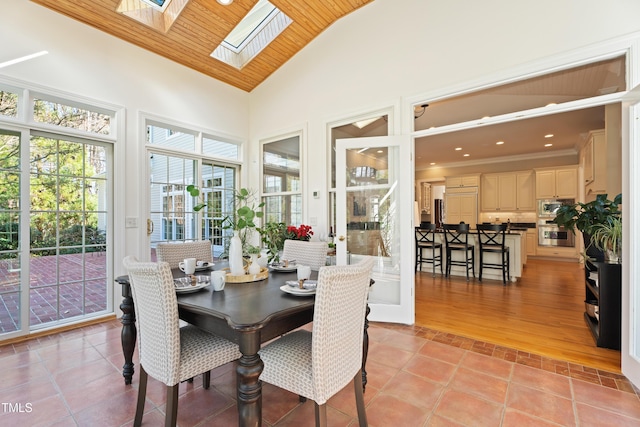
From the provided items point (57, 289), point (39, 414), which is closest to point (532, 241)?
point (39, 414)

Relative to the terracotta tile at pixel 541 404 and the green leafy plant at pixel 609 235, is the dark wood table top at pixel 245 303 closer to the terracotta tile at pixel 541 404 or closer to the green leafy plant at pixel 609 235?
the terracotta tile at pixel 541 404

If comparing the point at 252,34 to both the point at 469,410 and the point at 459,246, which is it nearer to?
the point at 469,410

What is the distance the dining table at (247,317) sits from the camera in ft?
4.12

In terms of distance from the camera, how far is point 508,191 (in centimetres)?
799

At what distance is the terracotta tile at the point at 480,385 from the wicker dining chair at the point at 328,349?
0.90 metres

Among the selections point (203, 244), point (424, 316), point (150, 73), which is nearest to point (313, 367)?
point (203, 244)

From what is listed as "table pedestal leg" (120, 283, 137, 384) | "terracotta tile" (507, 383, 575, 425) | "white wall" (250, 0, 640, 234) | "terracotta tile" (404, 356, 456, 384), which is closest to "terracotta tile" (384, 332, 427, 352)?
"terracotta tile" (404, 356, 456, 384)

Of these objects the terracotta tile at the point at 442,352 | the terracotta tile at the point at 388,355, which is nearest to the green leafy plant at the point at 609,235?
the terracotta tile at the point at 442,352

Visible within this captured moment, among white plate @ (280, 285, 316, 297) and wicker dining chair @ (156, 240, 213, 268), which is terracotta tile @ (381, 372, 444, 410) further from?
wicker dining chair @ (156, 240, 213, 268)

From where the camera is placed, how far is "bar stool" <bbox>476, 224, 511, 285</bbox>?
508cm

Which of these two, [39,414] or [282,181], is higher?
[282,181]

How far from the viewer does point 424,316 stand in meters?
3.44

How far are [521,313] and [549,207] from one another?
5211mm

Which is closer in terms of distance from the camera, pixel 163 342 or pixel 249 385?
pixel 249 385
